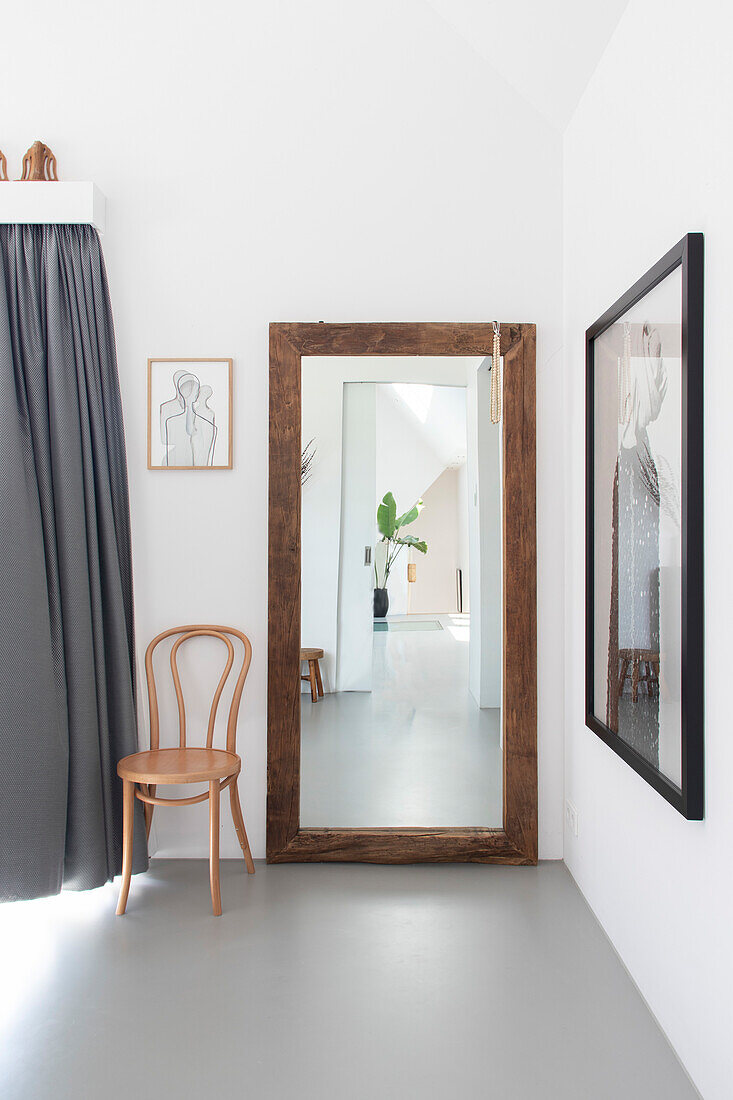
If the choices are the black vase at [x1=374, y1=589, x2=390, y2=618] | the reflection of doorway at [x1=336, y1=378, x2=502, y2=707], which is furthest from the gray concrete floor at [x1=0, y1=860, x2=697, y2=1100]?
the black vase at [x1=374, y1=589, x2=390, y2=618]

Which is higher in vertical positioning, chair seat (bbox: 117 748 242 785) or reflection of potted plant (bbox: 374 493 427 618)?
reflection of potted plant (bbox: 374 493 427 618)

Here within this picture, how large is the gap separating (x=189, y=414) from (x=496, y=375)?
1.13 metres

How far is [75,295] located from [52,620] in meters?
1.14

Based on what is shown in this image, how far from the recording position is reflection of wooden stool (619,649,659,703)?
1.90 meters

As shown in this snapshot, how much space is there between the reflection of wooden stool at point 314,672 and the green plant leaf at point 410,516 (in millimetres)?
558

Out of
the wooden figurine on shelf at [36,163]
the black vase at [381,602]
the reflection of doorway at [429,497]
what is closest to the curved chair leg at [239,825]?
the reflection of doorway at [429,497]

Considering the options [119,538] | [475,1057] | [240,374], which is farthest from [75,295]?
[475,1057]

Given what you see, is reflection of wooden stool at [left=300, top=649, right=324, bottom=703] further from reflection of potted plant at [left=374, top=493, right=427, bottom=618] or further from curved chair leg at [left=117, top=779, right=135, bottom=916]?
curved chair leg at [left=117, top=779, right=135, bottom=916]

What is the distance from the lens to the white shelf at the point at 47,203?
2.68 metres

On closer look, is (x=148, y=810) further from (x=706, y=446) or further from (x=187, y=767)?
(x=706, y=446)

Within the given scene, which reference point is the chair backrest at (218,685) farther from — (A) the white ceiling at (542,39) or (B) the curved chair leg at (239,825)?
(A) the white ceiling at (542,39)

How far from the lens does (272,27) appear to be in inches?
112

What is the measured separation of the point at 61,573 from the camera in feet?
8.68

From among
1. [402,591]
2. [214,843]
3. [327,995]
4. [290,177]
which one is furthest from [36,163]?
[327,995]
